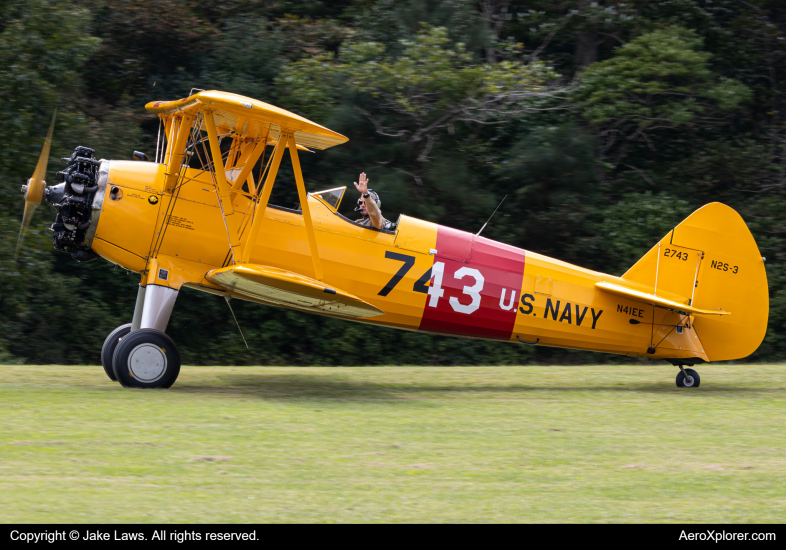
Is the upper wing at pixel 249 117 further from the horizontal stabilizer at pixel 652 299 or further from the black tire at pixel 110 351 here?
the horizontal stabilizer at pixel 652 299

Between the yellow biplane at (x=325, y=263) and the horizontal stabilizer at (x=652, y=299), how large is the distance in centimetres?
3

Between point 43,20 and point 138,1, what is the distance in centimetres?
332

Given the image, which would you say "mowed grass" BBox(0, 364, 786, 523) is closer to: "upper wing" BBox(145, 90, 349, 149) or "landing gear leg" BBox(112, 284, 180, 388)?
"landing gear leg" BBox(112, 284, 180, 388)

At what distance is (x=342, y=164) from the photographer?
17.0 metres

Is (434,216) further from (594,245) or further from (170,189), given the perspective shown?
(170,189)

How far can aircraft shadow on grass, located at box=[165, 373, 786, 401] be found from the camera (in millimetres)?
8367

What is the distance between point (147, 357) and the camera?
26.2 feet

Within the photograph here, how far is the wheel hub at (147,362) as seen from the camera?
313 inches

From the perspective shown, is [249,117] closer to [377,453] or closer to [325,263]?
[325,263]

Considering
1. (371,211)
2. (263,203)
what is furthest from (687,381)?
(263,203)

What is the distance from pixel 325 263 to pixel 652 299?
3.81m
